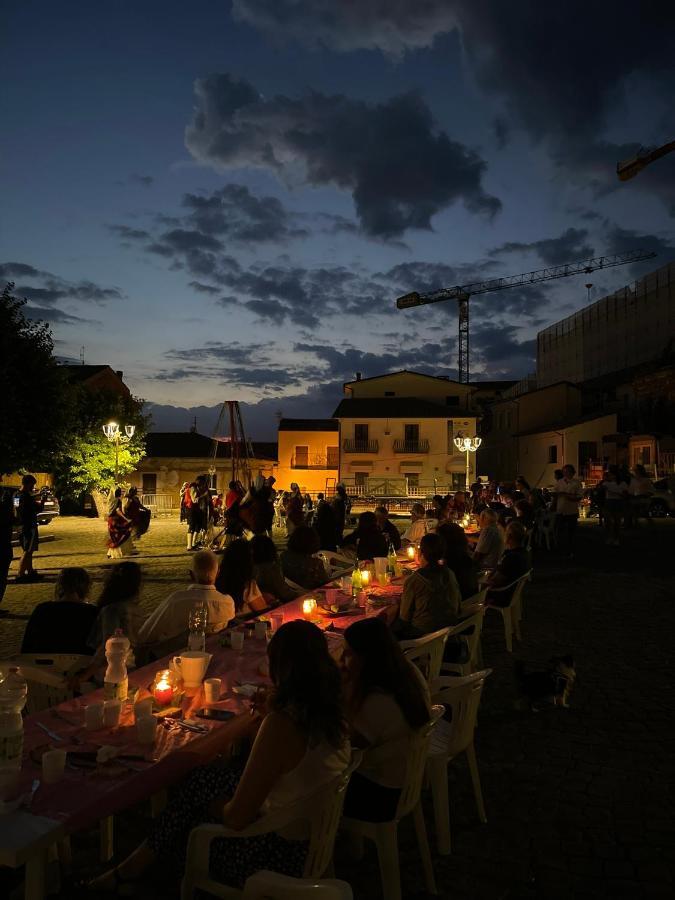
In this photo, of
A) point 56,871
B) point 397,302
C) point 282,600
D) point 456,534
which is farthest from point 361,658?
point 397,302

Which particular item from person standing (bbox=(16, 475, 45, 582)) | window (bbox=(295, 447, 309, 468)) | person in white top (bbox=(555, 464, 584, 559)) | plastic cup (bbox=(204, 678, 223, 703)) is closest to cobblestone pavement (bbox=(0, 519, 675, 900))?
plastic cup (bbox=(204, 678, 223, 703))

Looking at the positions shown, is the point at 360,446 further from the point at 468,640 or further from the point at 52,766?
the point at 52,766

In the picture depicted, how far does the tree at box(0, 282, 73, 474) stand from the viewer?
58.8 feet

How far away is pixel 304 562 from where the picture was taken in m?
7.60

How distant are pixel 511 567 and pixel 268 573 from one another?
2.80 meters

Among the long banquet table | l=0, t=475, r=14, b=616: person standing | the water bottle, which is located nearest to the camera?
the long banquet table

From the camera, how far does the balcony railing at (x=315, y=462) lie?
2012 inches

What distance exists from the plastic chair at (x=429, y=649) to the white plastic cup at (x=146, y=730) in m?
2.08

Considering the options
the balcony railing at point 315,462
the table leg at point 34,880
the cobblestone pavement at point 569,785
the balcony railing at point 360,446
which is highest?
the balcony railing at point 360,446

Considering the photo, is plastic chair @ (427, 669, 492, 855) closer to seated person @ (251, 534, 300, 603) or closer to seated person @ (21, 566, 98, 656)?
seated person @ (21, 566, 98, 656)

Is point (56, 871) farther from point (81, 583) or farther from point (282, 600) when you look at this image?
point (282, 600)

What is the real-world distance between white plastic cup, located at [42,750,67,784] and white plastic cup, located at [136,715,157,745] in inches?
15.7

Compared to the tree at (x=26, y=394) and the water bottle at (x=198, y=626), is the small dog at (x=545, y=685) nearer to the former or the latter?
the water bottle at (x=198, y=626)

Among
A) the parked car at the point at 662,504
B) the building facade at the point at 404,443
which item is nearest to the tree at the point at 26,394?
the parked car at the point at 662,504
